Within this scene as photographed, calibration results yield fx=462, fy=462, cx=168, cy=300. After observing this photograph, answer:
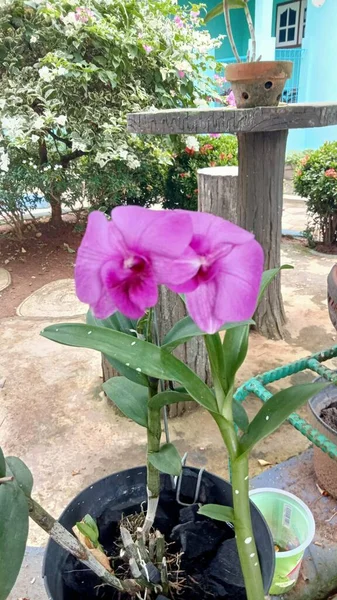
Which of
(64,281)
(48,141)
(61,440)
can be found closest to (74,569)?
(61,440)

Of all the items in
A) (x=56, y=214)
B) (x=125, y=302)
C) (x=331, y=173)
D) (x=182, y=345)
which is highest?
(x=125, y=302)

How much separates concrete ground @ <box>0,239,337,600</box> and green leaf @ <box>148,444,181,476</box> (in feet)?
2.27

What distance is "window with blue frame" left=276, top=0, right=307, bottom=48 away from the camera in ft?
25.1

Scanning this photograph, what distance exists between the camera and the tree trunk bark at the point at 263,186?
2.38m

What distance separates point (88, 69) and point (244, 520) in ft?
11.2

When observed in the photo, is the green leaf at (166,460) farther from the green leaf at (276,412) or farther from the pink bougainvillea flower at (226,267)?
the pink bougainvillea flower at (226,267)

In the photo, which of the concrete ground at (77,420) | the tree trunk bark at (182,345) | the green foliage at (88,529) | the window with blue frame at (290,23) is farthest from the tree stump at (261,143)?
the window with blue frame at (290,23)

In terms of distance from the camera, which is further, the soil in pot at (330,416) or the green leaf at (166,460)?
the soil in pot at (330,416)

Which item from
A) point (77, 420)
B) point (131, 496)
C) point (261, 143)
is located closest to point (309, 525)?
point (131, 496)

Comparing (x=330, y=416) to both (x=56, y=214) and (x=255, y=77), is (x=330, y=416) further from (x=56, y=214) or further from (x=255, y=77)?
(x=56, y=214)

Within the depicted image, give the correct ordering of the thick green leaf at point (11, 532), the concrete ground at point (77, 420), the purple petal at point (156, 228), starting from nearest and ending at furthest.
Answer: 1. the purple petal at point (156, 228)
2. the thick green leaf at point (11, 532)
3. the concrete ground at point (77, 420)

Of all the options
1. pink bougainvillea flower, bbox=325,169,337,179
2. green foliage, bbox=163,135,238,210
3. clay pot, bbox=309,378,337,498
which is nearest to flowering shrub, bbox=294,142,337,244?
pink bougainvillea flower, bbox=325,169,337,179

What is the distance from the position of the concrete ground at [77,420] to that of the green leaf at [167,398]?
2.53ft

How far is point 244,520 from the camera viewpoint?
1.95 ft
